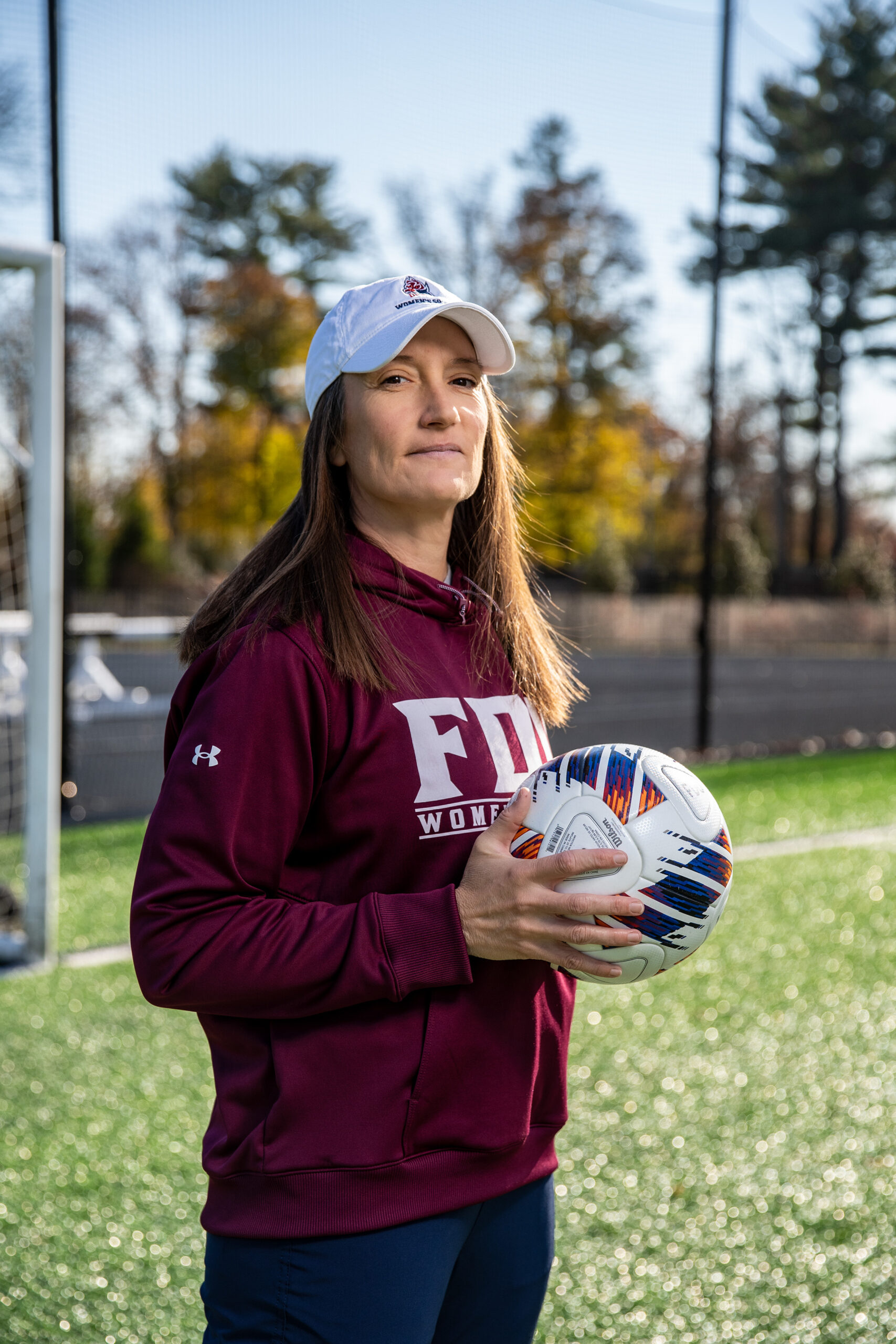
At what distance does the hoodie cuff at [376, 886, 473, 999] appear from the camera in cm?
127

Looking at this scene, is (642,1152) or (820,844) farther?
(820,844)

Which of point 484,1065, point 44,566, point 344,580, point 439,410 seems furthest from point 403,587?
point 44,566

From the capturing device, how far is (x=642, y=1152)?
3164mm

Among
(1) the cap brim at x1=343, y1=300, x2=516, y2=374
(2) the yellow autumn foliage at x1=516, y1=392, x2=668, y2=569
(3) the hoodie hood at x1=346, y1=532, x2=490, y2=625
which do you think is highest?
(2) the yellow autumn foliage at x1=516, y1=392, x2=668, y2=569

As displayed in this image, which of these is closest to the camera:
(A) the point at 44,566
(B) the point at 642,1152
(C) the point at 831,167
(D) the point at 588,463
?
(B) the point at 642,1152

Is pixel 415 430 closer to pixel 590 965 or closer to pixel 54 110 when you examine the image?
pixel 590 965

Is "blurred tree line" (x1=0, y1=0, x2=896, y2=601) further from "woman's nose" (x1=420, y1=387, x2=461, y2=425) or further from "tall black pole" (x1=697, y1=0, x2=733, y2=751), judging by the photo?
"woman's nose" (x1=420, y1=387, x2=461, y2=425)

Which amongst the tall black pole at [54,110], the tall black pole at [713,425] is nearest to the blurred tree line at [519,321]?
the tall black pole at [713,425]

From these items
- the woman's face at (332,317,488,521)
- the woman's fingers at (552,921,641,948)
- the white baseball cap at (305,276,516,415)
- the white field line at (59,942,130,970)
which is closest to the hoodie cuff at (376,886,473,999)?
the woman's fingers at (552,921,641,948)

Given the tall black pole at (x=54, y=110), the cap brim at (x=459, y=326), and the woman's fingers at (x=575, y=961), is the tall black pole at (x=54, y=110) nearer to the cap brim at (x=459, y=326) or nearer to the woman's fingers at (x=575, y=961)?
the cap brim at (x=459, y=326)

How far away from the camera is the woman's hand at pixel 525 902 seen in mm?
1248

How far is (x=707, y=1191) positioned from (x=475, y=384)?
2.27 m

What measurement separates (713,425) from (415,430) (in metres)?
9.01

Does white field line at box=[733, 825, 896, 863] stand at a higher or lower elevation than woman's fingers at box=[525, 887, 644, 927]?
lower
